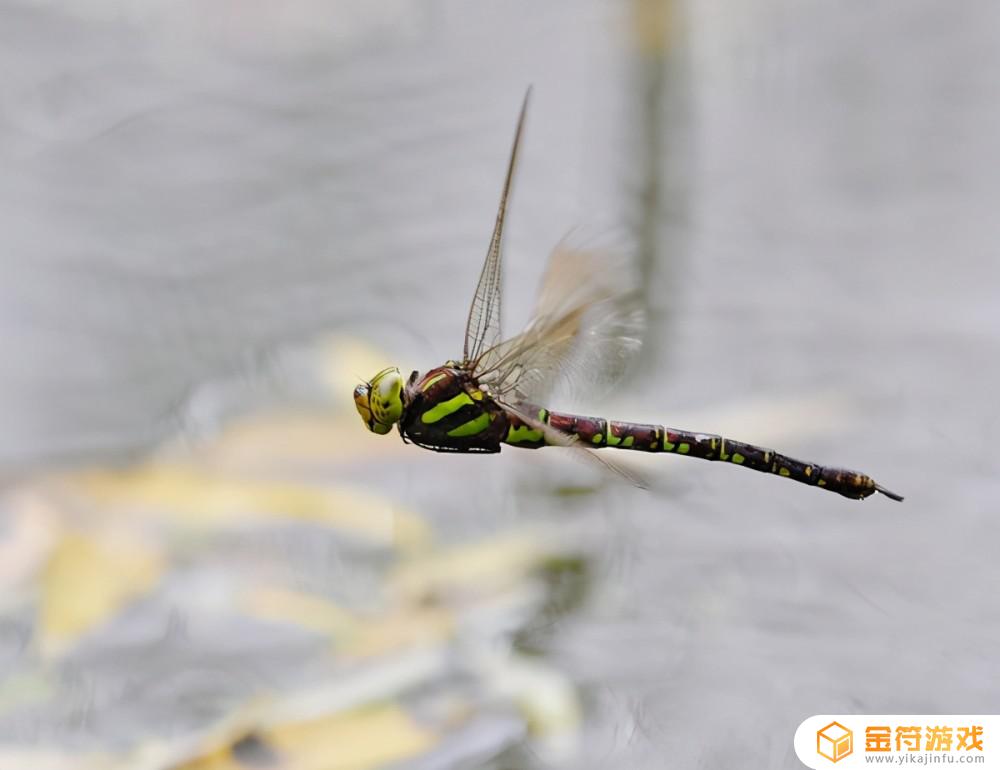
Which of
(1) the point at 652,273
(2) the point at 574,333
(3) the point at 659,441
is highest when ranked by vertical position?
(1) the point at 652,273

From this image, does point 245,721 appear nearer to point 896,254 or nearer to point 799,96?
point 896,254

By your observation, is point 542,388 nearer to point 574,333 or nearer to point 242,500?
point 574,333

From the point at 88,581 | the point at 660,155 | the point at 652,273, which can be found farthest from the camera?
the point at 660,155

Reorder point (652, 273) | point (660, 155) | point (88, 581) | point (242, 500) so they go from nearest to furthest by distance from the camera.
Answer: point (88, 581)
point (242, 500)
point (652, 273)
point (660, 155)

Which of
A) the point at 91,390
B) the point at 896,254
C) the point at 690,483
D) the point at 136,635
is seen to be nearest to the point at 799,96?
the point at 896,254

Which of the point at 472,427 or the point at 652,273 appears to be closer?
the point at 472,427

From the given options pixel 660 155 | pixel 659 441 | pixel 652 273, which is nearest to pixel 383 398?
pixel 659 441

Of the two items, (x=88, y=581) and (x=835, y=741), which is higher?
(x=88, y=581)
